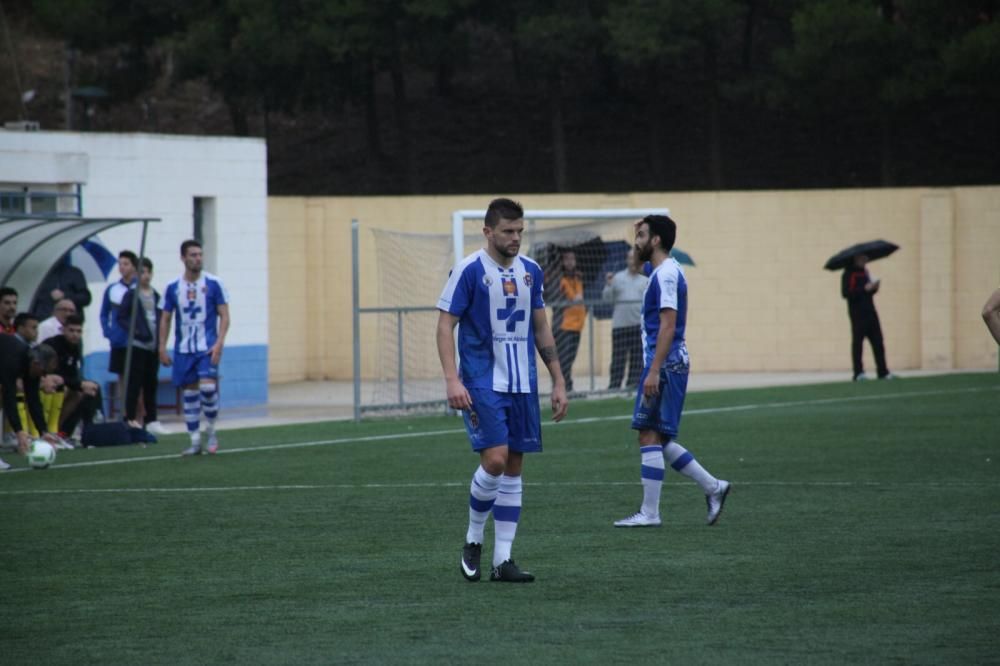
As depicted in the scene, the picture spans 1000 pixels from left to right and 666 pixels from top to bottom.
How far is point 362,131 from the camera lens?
48188mm

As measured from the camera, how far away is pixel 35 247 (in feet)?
59.2

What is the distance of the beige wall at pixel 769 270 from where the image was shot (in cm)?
2781

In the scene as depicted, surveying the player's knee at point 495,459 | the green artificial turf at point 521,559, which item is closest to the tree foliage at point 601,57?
the green artificial turf at point 521,559

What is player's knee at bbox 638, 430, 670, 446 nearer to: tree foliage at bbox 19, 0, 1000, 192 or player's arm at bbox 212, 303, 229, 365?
player's arm at bbox 212, 303, 229, 365

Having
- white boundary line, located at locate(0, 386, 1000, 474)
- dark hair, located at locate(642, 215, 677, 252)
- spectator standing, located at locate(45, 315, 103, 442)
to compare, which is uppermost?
dark hair, located at locate(642, 215, 677, 252)

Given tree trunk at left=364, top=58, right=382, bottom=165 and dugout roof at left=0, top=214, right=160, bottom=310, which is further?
tree trunk at left=364, top=58, right=382, bottom=165

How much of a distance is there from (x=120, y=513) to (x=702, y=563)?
15.3 feet

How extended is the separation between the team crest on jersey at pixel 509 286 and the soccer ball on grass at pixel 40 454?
7709mm

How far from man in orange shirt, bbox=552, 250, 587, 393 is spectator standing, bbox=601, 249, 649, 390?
48 centimetres

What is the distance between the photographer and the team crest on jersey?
823cm

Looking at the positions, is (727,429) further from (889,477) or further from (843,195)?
(843,195)

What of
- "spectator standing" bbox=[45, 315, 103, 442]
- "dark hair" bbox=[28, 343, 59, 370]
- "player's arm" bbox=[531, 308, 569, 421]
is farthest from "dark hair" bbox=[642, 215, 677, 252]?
"spectator standing" bbox=[45, 315, 103, 442]

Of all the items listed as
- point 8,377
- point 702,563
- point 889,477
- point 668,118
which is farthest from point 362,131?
point 702,563

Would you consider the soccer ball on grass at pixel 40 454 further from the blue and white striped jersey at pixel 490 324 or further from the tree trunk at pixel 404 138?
the tree trunk at pixel 404 138
